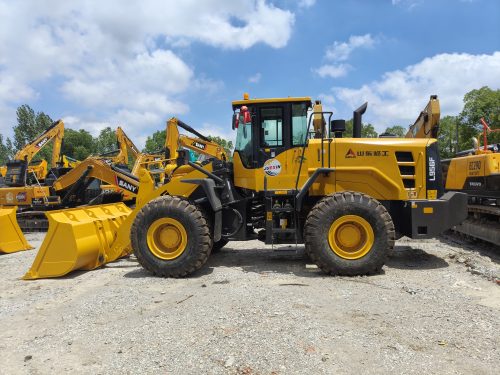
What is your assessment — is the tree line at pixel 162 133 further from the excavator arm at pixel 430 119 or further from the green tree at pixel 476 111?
the excavator arm at pixel 430 119

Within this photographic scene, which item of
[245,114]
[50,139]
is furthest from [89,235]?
[50,139]

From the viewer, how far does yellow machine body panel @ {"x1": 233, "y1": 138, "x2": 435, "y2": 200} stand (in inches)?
271

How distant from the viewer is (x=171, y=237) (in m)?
6.80

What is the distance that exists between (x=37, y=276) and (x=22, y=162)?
390 inches

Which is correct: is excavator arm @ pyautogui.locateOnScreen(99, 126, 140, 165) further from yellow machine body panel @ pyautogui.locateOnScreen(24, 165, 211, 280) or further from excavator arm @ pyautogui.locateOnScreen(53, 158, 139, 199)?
yellow machine body panel @ pyautogui.locateOnScreen(24, 165, 211, 280)

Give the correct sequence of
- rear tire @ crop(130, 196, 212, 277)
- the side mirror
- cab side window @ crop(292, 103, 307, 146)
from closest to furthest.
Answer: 1. rear tire @ crop(130, 196, 212, 277)
2. the side mirror
3. cab side window @ crop(292, 103, 307, 146)

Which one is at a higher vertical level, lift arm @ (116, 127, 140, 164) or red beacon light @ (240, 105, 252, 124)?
lift arm @ (116, 127, 140, 164)

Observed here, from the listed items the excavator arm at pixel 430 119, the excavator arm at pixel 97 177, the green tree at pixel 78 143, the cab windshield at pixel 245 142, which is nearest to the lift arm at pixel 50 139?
the excavator arm at pixel 97 177

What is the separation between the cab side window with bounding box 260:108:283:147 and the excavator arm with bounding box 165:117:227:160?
6.84 metres

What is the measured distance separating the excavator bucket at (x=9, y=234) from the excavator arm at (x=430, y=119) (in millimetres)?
9127

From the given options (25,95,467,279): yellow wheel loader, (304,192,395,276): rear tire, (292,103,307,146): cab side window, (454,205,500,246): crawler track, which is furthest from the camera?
(454,205,500,246): crawler track

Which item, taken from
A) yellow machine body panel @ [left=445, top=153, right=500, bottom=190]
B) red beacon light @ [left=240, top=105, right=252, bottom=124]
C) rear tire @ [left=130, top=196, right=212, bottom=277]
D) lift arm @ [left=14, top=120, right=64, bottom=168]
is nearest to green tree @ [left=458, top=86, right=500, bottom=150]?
yellow machine body panel @ [left=445, top=153, right=500, bottom=190]

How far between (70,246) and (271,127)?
381 cm

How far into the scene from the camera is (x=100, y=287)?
6.17 m
